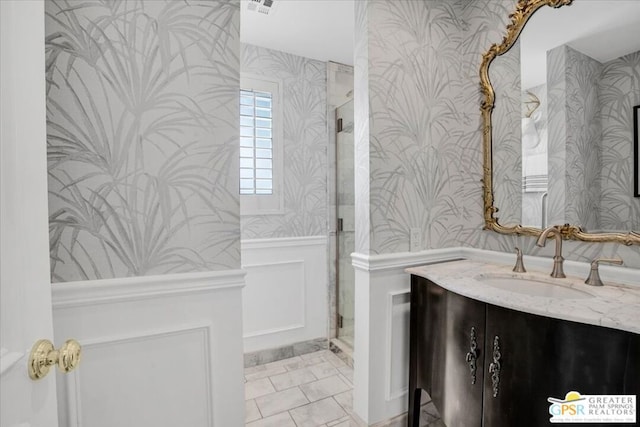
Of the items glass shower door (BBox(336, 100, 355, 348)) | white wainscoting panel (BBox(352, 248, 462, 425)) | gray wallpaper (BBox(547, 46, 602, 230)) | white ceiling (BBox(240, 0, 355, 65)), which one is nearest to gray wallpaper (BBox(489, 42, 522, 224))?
gray wallpaper (BBox(547, 46, 602, 230))

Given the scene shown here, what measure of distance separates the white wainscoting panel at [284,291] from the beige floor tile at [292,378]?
0.29 meters

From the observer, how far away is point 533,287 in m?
1.39

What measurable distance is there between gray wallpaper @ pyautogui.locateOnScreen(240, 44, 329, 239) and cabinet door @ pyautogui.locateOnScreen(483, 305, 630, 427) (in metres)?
1.73

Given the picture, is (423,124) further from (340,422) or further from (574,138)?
(340,422)

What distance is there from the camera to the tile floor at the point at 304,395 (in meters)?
Answer: 1.77

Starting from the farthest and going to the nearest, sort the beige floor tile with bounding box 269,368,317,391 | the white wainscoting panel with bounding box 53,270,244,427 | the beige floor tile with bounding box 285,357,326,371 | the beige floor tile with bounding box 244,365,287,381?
the beige floor tile with bounding box 285,357,326,371 → the beige floor tile with bounding box 244,365,287,381 → the beige floor tile with bounding box 269,368,317,391 → the white wainscoting panel with bounding box 53,270,244,427

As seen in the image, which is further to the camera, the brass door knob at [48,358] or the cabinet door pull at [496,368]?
the cabinet door pull at [496,368]

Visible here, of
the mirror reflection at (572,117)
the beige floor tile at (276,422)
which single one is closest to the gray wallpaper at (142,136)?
the beige floor tile at (276,422)

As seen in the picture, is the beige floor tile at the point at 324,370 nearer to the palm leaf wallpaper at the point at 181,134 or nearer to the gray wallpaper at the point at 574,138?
the palm leaf wallpaper at the point at 181,134

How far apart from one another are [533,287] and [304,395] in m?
1.52

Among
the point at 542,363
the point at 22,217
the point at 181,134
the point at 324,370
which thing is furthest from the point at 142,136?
Answer: the point at 324,370

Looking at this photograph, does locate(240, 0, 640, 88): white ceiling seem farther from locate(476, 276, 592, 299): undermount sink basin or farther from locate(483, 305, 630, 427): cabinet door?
locate(483, 305, 630, 427): cabinet door

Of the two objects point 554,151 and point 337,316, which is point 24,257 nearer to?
point 554,151

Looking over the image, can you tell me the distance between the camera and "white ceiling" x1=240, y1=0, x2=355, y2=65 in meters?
1.93
